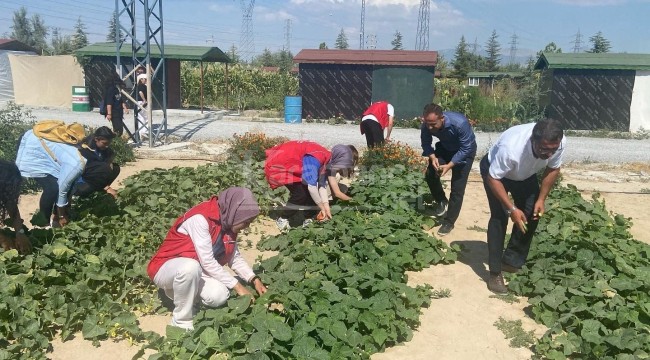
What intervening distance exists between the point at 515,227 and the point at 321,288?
1.94m

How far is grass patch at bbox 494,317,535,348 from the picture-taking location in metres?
3.73

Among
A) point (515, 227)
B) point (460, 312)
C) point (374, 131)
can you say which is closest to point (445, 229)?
point (515, 227)

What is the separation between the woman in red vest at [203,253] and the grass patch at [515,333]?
1.73 metres

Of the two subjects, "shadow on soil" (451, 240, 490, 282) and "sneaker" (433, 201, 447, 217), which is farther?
"sneaker" (433, 201, 447, 217)

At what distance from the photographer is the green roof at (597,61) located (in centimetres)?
1723

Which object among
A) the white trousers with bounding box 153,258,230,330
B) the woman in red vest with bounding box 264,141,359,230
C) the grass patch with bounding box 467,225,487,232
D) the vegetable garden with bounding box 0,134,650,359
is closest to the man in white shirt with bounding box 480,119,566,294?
the vegetable garden with bounding box 0,134,650,359

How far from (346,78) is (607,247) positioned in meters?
14.7

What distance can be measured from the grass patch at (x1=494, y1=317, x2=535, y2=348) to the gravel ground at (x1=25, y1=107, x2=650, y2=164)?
28.4 feet

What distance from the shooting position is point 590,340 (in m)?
3.41

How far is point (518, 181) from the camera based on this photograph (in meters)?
4.52

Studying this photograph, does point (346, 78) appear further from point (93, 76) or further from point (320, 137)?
point (93, 76)

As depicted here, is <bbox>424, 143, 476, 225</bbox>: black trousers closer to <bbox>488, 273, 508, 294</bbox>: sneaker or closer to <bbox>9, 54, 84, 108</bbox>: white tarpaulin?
<bbox>488, 273, 508, 294</bbox>: sneaker

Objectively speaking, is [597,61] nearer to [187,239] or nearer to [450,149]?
[450,149]

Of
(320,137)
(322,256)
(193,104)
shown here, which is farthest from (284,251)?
(193,104)
